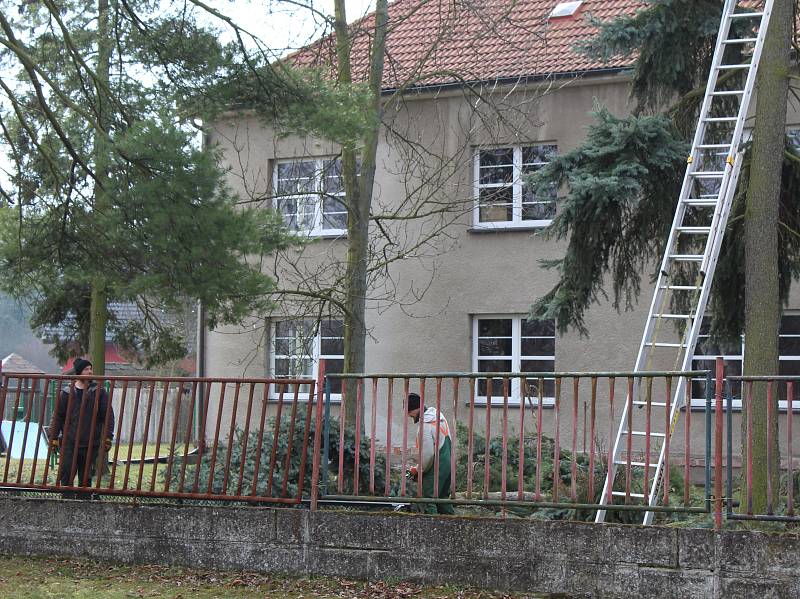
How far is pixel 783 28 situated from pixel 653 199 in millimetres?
2069

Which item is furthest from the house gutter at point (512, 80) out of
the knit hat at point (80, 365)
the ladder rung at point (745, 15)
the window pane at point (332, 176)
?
the knit hat at point (80, 365)

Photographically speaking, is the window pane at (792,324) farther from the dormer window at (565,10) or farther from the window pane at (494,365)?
the dormer window at (565,10)

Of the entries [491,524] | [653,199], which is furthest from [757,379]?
[653,199]

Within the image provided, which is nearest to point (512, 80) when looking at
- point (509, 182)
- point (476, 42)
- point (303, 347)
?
point (476, 42)

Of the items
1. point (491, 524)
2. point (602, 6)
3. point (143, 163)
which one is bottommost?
point (491, 524)

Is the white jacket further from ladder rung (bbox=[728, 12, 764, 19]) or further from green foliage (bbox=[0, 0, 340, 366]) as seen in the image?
ladder rung (bbox=[728, 12, 764, 19])

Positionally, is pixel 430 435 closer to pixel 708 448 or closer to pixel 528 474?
pixel 528 474

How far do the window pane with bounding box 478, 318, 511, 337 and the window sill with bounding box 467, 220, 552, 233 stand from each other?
1.50 m

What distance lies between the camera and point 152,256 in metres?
9.91

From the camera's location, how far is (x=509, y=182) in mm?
18172

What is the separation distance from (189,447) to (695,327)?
429 cm

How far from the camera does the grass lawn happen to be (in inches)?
310

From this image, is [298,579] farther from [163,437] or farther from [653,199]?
[653,199]

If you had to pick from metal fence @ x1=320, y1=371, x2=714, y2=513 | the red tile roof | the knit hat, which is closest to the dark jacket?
the knit hat
